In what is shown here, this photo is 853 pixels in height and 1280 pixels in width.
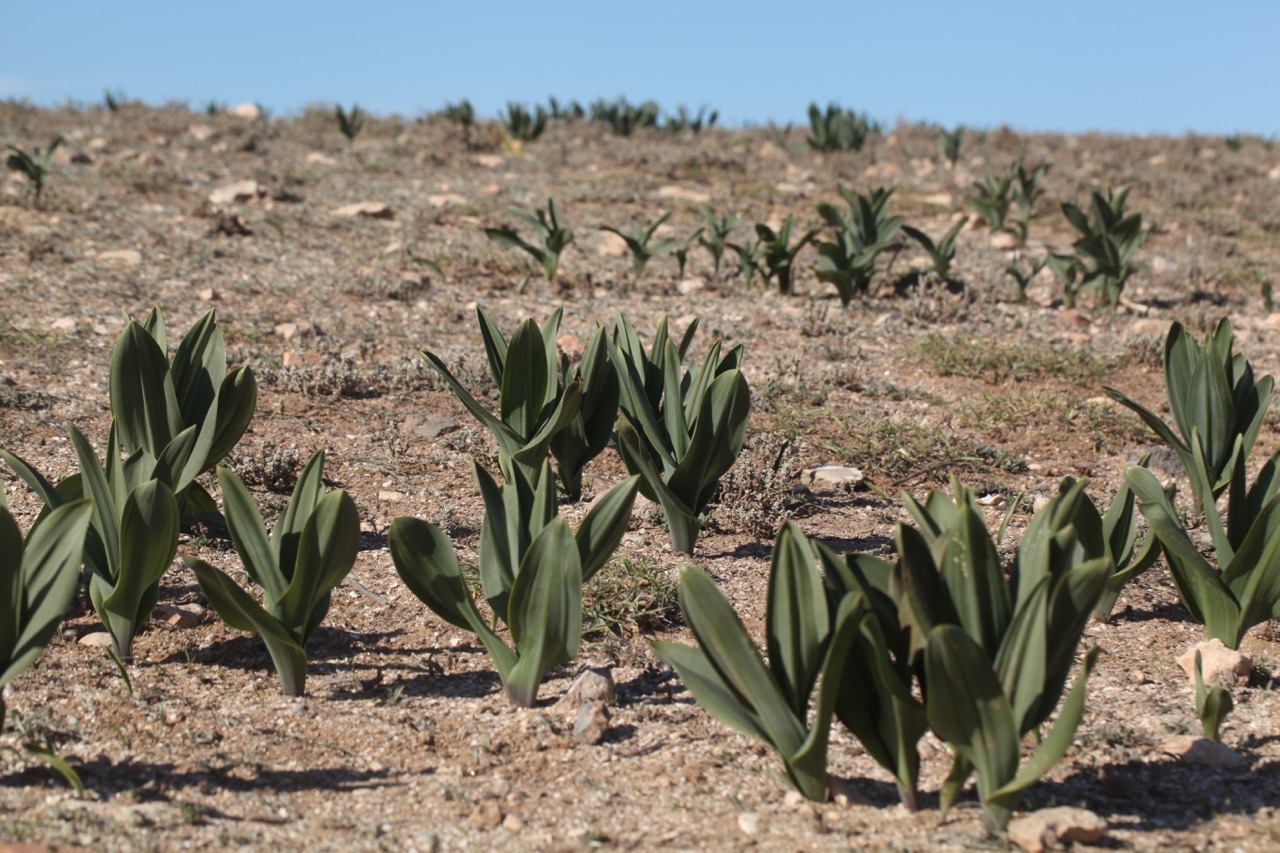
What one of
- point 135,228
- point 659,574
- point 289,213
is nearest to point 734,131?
point 289,213

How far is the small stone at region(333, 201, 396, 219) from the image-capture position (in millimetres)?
8359

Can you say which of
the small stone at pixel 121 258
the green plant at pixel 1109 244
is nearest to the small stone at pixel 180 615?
the small stone at pixel 121 258

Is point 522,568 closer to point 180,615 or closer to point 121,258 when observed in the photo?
point 180,615

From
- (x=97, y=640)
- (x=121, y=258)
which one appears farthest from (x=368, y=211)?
(x=97, y=640)

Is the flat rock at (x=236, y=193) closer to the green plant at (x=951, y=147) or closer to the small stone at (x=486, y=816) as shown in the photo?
the green plant at (x=951, y=147)

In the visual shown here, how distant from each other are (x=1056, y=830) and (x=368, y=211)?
23.4ft

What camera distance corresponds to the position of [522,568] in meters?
2.42

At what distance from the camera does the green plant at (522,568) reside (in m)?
2.43

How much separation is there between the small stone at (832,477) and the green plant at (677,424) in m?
0.69

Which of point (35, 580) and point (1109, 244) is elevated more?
point (1109, 244)

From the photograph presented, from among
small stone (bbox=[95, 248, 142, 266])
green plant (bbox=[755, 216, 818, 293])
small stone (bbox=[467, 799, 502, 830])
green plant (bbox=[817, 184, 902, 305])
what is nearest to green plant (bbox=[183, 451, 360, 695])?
small stone (bbox=[467, 799, 502, 830])

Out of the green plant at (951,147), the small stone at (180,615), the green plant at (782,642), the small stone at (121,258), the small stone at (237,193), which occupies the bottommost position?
the small stone at (180,615)

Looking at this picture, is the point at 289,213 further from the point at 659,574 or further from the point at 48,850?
the point at 48,850

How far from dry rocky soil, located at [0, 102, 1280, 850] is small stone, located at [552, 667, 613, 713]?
A: 0.18 feet
